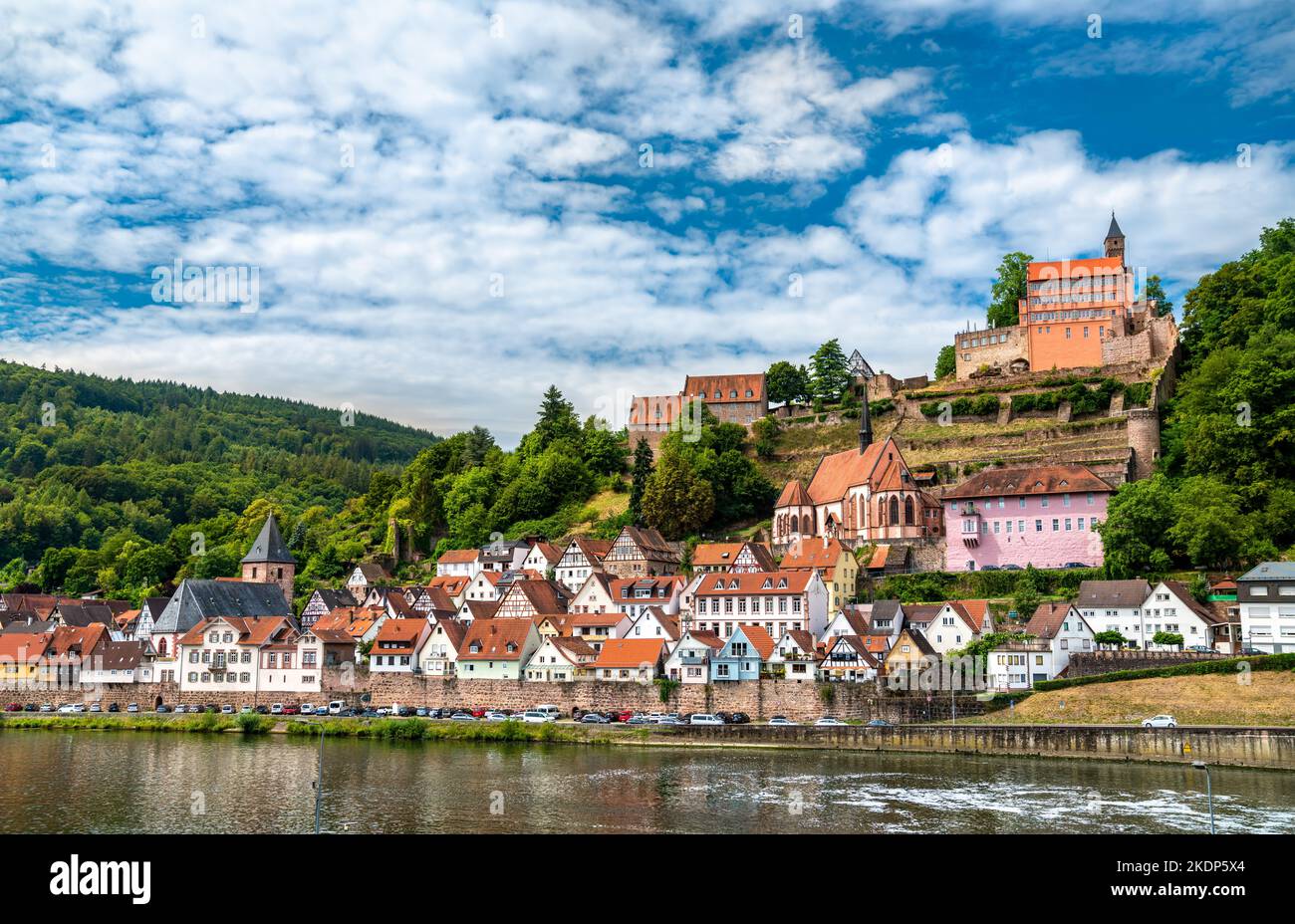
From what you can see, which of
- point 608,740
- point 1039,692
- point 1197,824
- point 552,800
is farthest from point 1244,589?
point 552,800

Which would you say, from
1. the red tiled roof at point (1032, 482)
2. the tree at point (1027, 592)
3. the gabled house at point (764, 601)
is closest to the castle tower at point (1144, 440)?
the red tiled roof at point (1032, 482)

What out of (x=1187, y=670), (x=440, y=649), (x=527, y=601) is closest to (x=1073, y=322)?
(x=1187, y=670)

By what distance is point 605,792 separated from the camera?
3497 centimetres

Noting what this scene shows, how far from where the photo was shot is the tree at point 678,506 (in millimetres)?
77312

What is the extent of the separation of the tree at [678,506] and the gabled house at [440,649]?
2146cm

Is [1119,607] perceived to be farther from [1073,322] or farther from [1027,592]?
[1073,322]

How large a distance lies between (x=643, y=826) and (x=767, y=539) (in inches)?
1955

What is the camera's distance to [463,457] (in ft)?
327

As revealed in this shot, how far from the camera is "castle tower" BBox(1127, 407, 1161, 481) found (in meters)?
66.1

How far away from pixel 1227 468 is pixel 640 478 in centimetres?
3946

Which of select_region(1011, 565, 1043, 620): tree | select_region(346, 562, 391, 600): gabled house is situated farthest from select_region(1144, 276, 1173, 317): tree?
select_region(346, 562, 391, 600): gabled house

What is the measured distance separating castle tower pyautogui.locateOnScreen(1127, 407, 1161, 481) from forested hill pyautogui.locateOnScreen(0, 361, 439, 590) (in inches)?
2760

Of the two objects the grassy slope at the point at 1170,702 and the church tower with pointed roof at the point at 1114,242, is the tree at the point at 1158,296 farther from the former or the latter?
the grassy slope at the point at 1170,702
